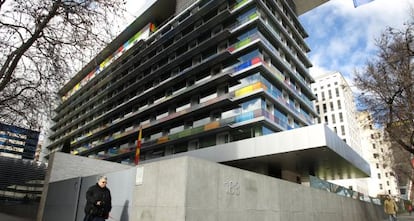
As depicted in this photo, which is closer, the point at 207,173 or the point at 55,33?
the point at 207,173

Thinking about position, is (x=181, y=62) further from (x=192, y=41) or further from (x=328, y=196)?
(x=328, y=196)

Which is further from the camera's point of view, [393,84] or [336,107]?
[336,107]

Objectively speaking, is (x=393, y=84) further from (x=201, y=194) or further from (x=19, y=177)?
(x=19, y=177)

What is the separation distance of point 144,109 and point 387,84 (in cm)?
2840

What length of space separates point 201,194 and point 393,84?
13080 millimetres

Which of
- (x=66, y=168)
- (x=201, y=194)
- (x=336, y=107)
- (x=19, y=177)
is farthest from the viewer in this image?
(x=336, y=107)

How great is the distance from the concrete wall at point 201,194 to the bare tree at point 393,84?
31.1ft

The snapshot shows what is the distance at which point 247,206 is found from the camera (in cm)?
646

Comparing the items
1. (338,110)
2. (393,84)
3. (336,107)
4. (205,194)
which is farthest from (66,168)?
(336,107)

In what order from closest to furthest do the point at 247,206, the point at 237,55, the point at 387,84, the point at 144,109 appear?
the point at 247,206
the point at 387,84
the point at 237,55
the point at 144,109

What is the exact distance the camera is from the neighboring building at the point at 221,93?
73.9ft

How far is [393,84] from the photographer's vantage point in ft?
45.0

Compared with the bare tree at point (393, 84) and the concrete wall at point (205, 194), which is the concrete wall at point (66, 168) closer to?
the concrete wall at point (205, 194)

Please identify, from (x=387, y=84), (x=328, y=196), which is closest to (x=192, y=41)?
(x=387, y=84)
